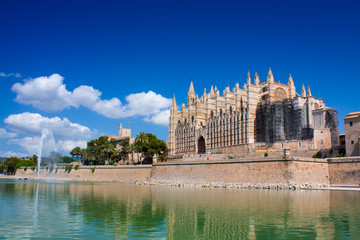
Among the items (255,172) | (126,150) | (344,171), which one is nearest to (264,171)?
(255,172)

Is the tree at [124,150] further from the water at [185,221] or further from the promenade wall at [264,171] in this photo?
the water at [185,221]

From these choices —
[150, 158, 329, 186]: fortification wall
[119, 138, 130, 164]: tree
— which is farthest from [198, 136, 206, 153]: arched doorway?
[150, 158, 329, 186]: fortification wall

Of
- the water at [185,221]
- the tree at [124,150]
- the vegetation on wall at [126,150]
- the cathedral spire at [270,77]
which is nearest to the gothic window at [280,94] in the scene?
the cathedral spire at [270,77]

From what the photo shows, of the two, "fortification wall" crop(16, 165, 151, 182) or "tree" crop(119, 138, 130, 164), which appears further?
"tree" crop(119, 138, 130, 164)

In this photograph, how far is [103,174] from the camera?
60.0 metres

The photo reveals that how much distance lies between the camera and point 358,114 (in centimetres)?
3712

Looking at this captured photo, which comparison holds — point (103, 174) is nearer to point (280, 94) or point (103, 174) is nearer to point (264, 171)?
point (264, 171)

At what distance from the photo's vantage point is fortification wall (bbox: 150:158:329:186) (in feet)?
111

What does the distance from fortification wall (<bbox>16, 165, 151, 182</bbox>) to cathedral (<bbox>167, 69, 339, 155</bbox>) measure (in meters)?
16.4

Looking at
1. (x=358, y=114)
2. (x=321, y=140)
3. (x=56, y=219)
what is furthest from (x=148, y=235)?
(x=321, y=140)

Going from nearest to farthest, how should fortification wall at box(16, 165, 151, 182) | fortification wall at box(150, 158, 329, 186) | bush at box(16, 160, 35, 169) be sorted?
fortification wall at box(150, 158, 329, 186), fortification wall at box(16, 165, 151, 182), bush at box(16, 160, 35, 169)

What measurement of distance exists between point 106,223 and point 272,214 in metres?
8.46

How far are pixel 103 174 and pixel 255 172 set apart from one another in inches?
1269

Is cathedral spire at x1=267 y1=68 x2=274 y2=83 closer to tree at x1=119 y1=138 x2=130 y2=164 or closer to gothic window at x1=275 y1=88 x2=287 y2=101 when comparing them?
gothic window at x1=275 y1=88 x2=287 y2=101
